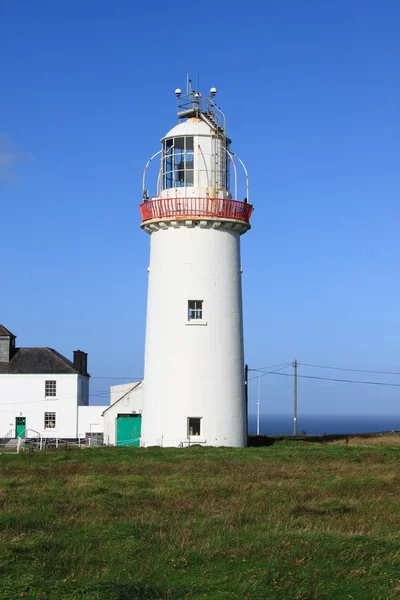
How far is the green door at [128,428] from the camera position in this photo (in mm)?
45969

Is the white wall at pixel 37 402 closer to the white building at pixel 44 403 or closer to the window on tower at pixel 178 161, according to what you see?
the white building at pixel 44 403

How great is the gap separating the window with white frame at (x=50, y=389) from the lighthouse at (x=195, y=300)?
23.6 metres

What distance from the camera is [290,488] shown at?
70.6 ft

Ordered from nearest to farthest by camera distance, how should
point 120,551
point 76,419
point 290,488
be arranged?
point 120,551 < point 290,488 < point 76,419

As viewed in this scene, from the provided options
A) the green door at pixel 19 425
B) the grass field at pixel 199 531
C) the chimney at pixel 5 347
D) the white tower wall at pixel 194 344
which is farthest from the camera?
the chimney at pixel 5 347

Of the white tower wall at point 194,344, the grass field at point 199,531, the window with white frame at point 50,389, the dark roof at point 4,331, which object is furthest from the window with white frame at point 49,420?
the grass field at point 199,531

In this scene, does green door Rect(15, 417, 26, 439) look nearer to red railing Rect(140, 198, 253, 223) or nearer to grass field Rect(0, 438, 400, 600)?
red railing Rect(140, 198, 253, 223)

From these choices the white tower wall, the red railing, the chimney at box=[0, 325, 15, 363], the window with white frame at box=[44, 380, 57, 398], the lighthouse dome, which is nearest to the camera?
the white tower wall

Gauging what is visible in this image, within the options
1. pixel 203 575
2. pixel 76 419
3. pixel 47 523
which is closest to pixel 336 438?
pixel 76 419

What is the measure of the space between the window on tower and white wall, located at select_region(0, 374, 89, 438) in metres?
25.1

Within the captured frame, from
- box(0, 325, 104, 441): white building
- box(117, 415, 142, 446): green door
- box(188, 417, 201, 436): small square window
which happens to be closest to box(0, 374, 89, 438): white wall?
box(0, 325, 104, 441): white building

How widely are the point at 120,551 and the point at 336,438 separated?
101 feet

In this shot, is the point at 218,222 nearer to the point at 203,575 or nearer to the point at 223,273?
the point at 223,273

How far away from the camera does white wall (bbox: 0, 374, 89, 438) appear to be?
56.6 metres
